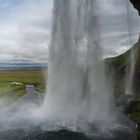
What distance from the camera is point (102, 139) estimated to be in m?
33.4

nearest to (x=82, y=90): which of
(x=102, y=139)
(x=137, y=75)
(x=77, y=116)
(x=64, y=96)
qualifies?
(x=64, y=96)

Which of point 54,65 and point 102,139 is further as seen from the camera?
point 54,65

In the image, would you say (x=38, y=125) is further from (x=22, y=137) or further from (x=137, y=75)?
(x=137, y=75)

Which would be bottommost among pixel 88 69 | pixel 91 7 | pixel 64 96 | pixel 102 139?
pixel 102 139

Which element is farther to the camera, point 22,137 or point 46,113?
point 46,113

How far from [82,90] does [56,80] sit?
191 inches

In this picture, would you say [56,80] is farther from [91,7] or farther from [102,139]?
[102,139]

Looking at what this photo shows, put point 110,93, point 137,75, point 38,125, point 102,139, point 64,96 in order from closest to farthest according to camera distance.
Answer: point 102,139
point 38,125
point 64,96
point 110,93
point 137,75

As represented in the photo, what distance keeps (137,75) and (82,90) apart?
30.4 m

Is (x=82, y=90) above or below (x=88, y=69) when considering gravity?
below

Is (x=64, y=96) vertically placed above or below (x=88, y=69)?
below

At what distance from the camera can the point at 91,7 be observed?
52.2 metres

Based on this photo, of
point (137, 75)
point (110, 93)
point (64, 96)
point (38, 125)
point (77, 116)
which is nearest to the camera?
point (38, 125)

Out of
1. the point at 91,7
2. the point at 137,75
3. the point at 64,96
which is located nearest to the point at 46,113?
the point at 64,96
